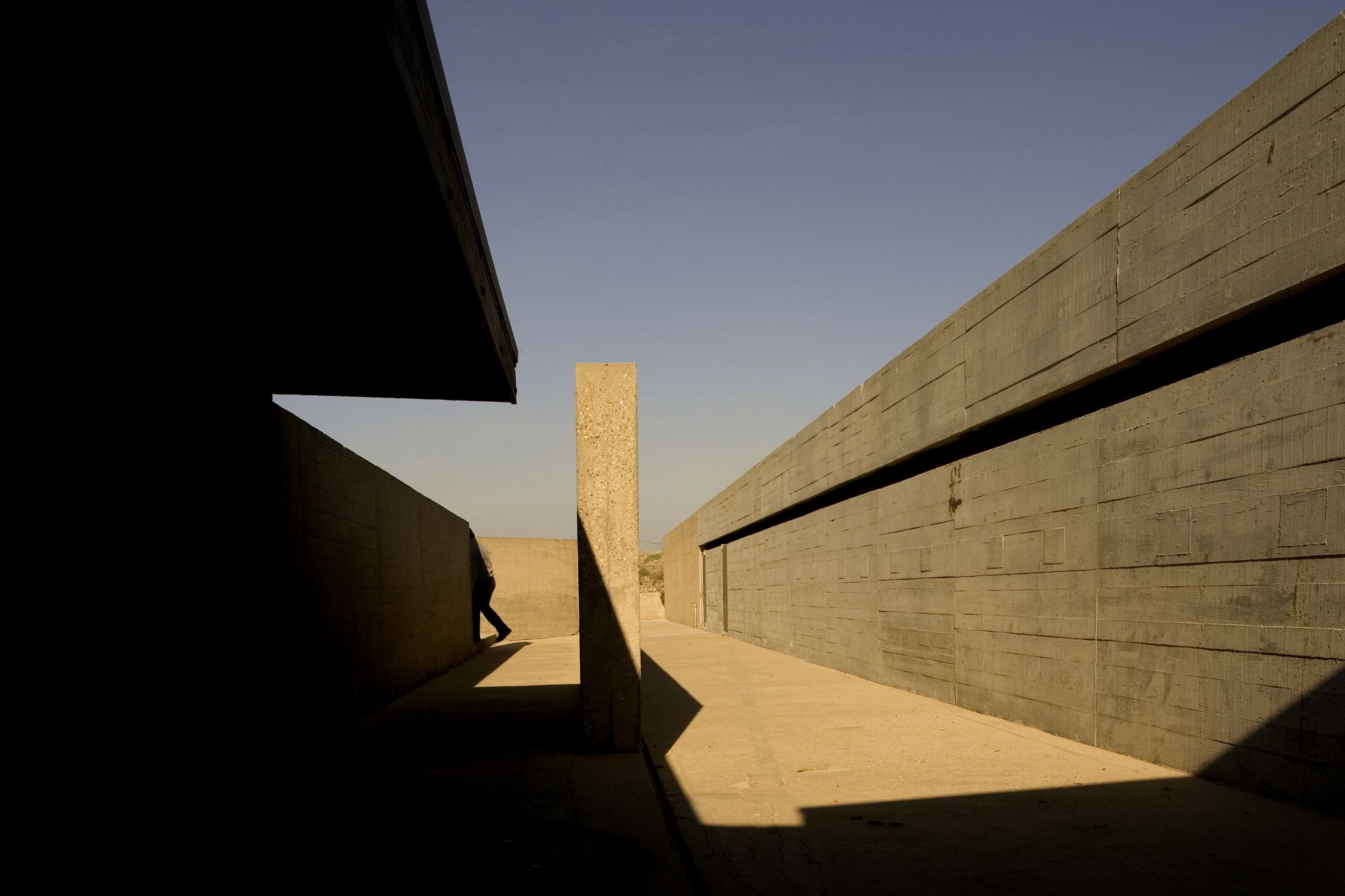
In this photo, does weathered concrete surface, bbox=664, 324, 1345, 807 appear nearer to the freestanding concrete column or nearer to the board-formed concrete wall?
the board-formed concrete wall

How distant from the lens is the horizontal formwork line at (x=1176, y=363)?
14.8 feet

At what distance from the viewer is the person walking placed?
1870cm

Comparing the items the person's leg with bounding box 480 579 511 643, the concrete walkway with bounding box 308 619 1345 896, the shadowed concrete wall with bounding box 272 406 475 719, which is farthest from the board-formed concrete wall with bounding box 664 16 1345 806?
the person's leg with bounding box 480 579 511 643

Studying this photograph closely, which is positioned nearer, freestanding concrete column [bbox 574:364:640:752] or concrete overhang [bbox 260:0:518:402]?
concrete overhang [bbox 260:0:518:402]

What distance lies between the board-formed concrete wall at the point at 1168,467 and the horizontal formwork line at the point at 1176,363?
0.02 metres

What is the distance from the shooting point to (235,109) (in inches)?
133

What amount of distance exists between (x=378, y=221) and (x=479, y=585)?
15.6 meters

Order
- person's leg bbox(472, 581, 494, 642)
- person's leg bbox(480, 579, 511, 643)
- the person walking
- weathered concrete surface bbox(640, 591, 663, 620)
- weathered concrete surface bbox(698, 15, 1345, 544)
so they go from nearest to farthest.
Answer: weathered concrete surface bbox(698, 15, 1345, 544), the person walking, person's leg bbox(472, 581, 494, 642), person's leg bbox(480, 579, 511, 643), weathered concrete surface bbox(640, 591, 663, 620)

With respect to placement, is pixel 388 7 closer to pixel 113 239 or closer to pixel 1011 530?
pixel 113 239

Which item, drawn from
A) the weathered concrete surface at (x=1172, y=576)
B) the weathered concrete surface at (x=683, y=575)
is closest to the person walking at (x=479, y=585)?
the weathered concrete surface at (x=683, y=575)

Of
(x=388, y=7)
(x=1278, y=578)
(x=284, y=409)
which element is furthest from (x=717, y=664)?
(x=388, y=7)

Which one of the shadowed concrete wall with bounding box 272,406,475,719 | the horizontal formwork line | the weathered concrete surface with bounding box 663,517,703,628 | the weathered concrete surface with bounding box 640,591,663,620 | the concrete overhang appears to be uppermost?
the concrete overhang

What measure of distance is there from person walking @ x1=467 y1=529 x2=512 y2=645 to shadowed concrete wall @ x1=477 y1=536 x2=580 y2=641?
11.4 feet

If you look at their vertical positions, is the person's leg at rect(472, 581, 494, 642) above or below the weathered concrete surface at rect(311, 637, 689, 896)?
below
